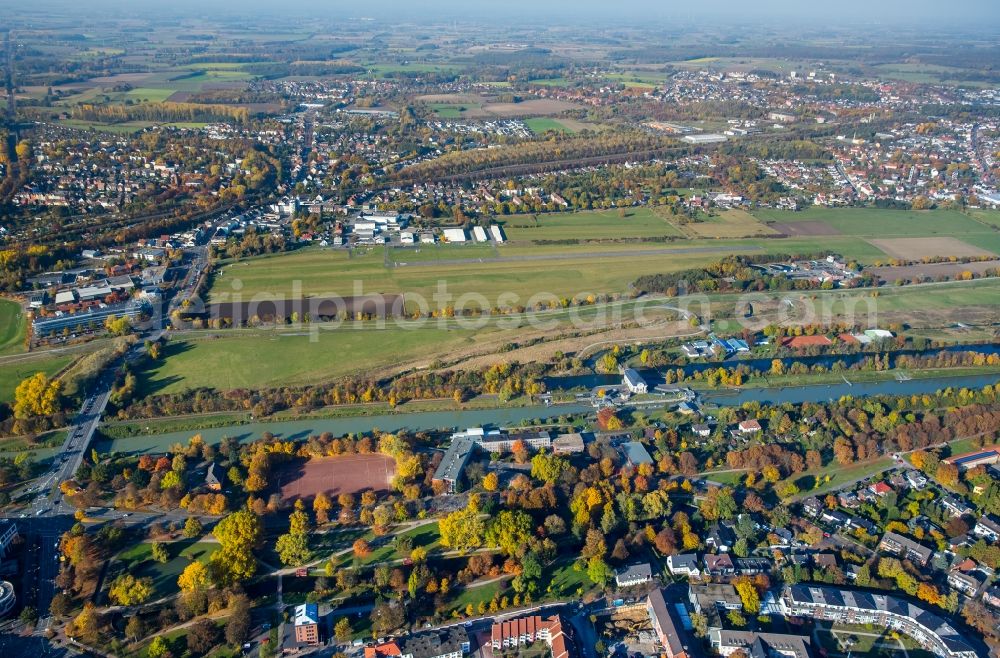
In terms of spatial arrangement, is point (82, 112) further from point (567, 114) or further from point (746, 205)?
point (746, 205)

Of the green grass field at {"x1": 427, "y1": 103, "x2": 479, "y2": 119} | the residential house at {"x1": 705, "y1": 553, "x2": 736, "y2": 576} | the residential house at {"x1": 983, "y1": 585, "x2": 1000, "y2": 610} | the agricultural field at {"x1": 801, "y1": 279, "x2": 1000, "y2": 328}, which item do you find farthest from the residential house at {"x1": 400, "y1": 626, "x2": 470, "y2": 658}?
the green grass field at {"x1": 427, "y1": 103, "x2": 479, "y2": 119}

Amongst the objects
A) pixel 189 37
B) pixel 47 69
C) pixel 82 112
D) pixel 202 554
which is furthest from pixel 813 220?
pixel 189 37

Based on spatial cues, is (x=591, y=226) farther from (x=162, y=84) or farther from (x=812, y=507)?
(x=162, y=84)

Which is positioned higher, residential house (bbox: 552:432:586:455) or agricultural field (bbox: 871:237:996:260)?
agricultural field (bbox: 871:237:996:260)

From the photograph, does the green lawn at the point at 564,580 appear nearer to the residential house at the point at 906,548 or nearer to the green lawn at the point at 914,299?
the residential house at the point at 906,548

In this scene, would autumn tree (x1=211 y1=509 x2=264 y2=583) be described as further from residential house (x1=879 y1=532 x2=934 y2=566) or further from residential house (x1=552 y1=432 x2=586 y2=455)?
residential house (x1=879 y1=532 x2=934 y2=566)

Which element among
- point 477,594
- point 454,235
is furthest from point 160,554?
point 454,235

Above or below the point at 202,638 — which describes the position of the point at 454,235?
above
